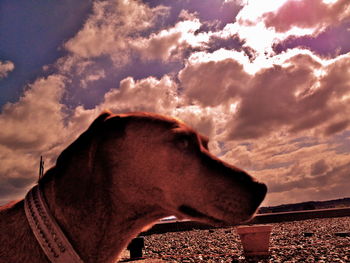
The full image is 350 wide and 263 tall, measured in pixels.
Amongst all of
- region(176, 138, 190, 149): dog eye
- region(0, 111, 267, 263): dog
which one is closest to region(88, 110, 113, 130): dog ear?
region(0, 111, 267, 263): dog

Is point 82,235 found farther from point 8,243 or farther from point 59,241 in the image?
point 8,243

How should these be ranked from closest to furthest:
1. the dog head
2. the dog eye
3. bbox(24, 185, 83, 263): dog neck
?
bbox(24, 185, 83, 263): dog neck
the dog head
the dog eye

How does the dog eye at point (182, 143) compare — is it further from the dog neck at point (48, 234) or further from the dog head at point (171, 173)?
the dog neck at point (48, 234)

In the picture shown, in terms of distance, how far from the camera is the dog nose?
2.34m

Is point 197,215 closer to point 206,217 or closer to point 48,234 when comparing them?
point 206,217

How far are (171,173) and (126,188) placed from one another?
1.06 ft

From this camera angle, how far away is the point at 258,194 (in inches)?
92.7

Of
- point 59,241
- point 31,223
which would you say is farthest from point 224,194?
point 31,223

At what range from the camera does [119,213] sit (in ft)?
6.91

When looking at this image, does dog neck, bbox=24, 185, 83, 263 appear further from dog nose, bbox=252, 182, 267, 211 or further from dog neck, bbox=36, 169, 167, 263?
dog nose, bbox=252, 182, 267, 211

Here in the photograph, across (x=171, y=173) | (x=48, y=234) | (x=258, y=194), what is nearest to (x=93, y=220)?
(x=48, y=234)

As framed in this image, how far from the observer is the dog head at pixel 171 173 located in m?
2.19

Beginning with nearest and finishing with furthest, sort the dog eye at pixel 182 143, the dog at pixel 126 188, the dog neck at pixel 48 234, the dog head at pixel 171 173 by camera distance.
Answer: the dog neck at pixel 48 234 < the dog at pixel 126 188 < the dog head at pixel 171 173 < the dog eye at pixel 182 143

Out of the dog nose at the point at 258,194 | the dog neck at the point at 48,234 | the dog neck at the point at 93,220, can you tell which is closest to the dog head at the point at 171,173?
the dog nose at the point at 258,194
